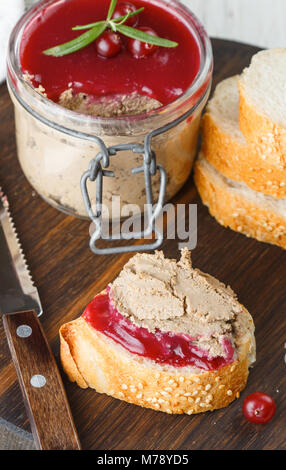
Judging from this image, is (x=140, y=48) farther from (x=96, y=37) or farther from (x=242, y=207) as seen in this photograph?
(x=242, y=207)

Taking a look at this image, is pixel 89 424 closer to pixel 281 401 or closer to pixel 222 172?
pixel 281 401

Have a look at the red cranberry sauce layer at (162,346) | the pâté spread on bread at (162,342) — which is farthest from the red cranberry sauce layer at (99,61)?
the red cranberry sauce layer at (162,346)

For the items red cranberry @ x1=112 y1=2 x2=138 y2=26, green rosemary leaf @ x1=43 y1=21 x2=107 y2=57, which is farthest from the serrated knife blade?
red cranberry @ x1=112 y1=2 x2=138 y2=26

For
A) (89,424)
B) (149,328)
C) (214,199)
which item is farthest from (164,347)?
(214,199)

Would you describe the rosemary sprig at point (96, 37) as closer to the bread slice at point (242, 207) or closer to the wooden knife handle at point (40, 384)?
the bread slice at point (242, 207)

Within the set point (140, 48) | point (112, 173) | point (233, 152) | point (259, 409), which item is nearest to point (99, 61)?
→ point (140, 48)
